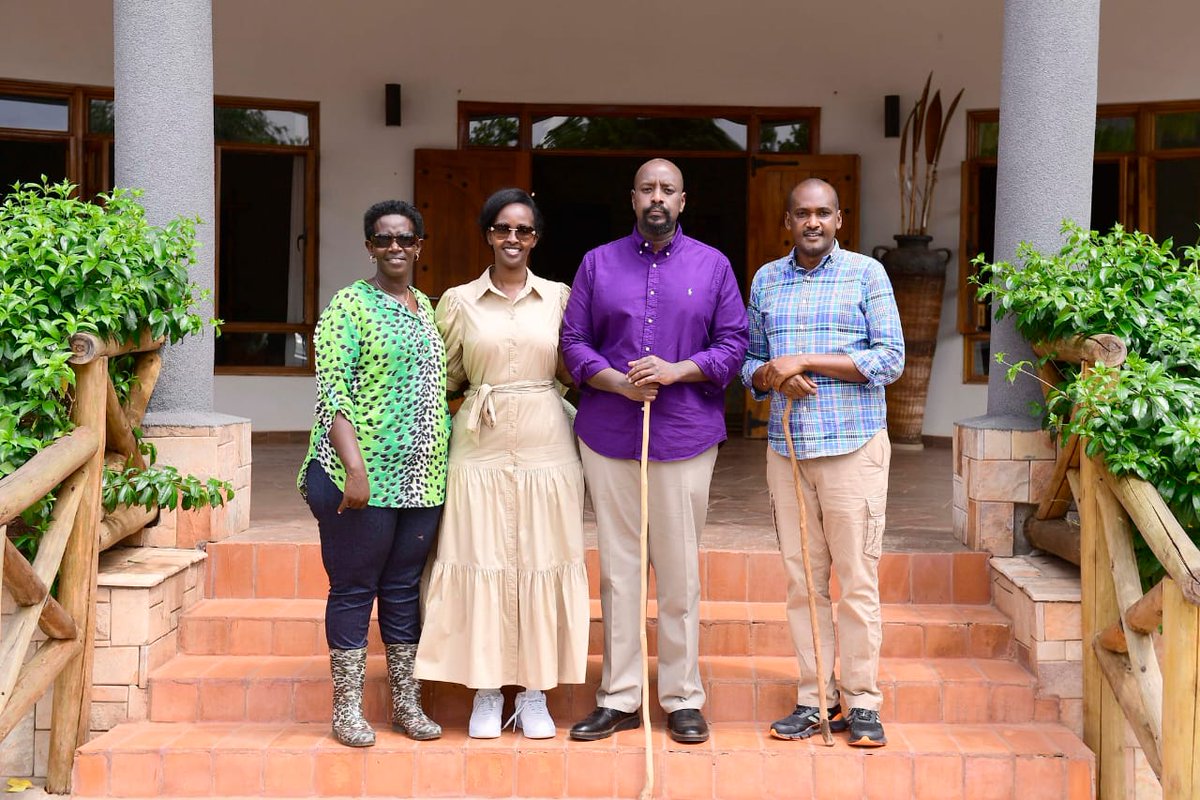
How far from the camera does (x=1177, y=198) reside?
8219 mm

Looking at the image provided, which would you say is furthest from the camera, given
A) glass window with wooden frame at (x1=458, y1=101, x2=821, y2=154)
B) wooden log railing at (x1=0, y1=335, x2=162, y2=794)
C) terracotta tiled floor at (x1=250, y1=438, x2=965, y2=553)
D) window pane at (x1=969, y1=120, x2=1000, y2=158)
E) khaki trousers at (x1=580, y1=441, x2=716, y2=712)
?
glass window with wooden frame at (x1=458, y1=101, x2=821, y2=154)

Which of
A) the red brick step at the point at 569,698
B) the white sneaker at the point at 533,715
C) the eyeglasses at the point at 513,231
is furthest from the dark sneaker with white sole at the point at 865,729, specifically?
the eyeglasses at the point at 513,231

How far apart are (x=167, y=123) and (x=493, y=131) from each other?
408 centimetres

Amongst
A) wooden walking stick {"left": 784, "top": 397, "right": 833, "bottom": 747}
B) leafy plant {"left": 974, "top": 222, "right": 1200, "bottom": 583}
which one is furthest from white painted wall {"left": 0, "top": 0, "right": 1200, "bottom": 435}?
wooden walking stick {"left": 784, "top": 397, "right": 833, "bottom": 747}

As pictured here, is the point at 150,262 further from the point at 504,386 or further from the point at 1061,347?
the point at 1061,347

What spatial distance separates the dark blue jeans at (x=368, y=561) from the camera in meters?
3.63

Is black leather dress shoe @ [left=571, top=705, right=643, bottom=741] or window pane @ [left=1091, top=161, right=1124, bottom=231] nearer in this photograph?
black leather dress shoe @ [left=571, top=705, right=643, bottom=741]

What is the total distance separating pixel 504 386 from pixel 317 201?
205 inches

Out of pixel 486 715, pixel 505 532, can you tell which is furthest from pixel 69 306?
pixel 486 715

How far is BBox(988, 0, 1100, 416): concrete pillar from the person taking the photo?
15.4 feet

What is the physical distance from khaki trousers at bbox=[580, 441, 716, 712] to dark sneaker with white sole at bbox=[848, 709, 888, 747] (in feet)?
1.68

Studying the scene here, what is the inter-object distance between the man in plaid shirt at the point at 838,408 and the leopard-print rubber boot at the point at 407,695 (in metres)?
1.11

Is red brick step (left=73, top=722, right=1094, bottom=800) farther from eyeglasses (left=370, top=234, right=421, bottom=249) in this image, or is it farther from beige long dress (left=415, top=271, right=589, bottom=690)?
eyeglasses (left=370, top=234, right=421, bottom=249)

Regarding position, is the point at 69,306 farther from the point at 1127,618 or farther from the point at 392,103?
the point at 392,103
